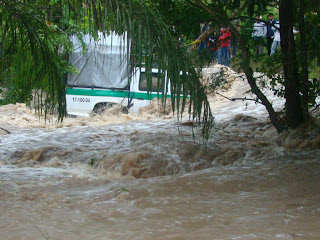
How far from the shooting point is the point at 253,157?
7.93 m

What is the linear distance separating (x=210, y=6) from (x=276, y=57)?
1.31 meters

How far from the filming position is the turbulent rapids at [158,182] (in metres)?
3.98

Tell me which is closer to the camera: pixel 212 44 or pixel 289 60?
pixel 289 60

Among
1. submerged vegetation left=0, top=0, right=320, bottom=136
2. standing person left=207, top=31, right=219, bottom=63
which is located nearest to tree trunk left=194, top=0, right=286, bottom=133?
submerged vegetation left=0, top=0, right=320, bottom=136

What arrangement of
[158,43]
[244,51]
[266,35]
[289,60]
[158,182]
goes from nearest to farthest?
[158,43], [158,182], [289,60], [244,51], [266,35]

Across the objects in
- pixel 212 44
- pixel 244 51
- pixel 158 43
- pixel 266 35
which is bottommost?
pixel 158 43

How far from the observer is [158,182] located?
21.0ft

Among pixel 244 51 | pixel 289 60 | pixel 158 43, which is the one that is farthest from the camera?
pixel 244 51

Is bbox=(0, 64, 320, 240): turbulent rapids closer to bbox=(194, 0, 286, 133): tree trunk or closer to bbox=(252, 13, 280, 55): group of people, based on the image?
bbox=(194, 0, 286, 133): tree trunk

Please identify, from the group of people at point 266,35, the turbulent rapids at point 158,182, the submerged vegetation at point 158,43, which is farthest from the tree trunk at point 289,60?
the turbulent rapids at point 158,182

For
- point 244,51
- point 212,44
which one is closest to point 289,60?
point 244,51

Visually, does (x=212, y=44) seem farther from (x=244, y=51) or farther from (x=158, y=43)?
(x=158, y=43)

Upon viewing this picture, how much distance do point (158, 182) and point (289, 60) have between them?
2.95 m

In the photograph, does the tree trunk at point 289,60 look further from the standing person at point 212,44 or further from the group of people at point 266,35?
the standing person at point 212,44
